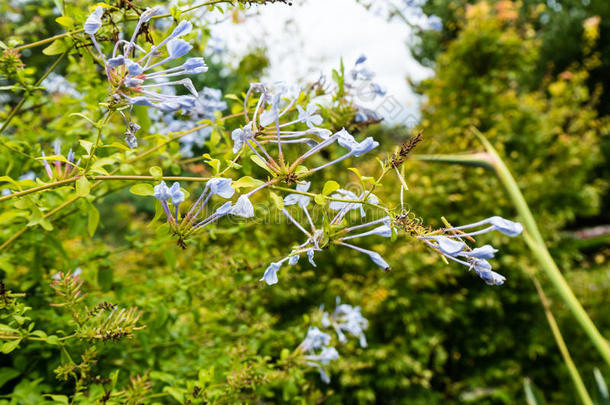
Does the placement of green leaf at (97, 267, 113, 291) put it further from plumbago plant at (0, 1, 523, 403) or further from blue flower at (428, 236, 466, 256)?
blue flower at (428, 236, 466, 256)

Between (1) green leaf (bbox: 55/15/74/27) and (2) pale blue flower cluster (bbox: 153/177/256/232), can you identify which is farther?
(1) green leaf (bbox: 55/15/74/27)

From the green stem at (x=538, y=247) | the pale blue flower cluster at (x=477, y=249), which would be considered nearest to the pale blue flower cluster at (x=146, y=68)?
the pale blue flower cluster at (x=477, y=249)

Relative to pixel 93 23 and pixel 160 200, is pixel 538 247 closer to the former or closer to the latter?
pixel 160 200

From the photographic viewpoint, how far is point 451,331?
3785mm

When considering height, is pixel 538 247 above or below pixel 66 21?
below

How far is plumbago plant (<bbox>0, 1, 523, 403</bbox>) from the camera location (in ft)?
2.25

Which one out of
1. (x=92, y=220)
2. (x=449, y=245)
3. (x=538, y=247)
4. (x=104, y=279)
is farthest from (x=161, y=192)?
(x=538, y=247)

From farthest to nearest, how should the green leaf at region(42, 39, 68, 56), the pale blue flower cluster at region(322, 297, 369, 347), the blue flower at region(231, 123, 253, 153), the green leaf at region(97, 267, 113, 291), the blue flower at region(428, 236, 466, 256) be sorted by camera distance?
the pale blue flower cluster at region(322, 297, 369, 347) < the green leaf at region(97, 267, 113, 291) < the green leaf at region(42, 39, 68, 56) < the blue flower at region(231, 123, 253, 153) < the blue flower at region(428, 236, 466, 256)

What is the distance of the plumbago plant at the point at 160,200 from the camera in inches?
27.0

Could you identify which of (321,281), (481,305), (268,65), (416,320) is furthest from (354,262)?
(268,65)

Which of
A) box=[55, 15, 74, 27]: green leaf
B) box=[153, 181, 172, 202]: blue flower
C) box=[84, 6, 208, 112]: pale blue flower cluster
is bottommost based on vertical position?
box=[153, 181, 172, 202]: blue flower

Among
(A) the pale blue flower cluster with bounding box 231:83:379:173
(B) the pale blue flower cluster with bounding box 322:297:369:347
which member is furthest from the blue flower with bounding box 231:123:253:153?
(B) the pale blue flower cluster with bounding box 322:297:369:347

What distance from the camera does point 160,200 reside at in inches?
26.7

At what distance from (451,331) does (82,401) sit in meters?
3.62
